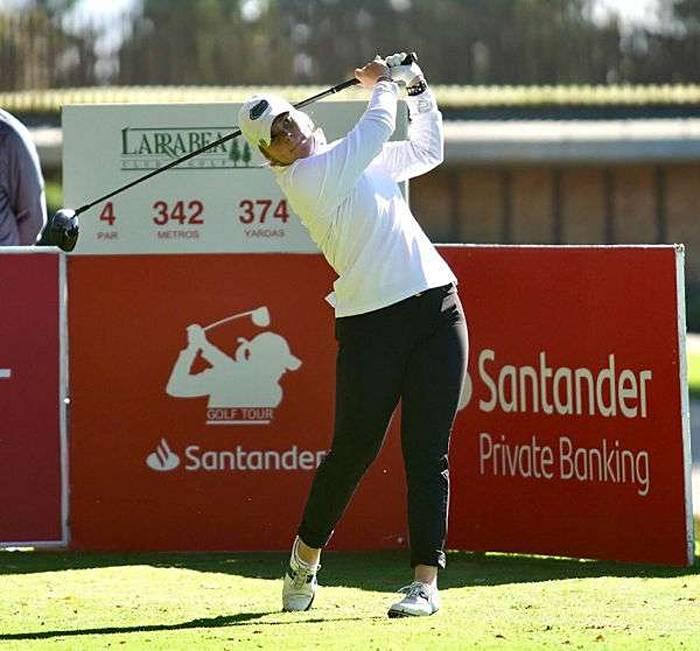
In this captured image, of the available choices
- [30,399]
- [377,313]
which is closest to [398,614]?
[377,313]

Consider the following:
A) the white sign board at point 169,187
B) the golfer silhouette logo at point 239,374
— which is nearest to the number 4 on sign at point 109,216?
the white sign board at point 169,187

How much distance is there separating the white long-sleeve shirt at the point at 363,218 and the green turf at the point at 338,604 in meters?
1.11

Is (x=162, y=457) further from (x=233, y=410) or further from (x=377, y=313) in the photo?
(x=377, y=313)

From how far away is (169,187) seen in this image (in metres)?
8.53

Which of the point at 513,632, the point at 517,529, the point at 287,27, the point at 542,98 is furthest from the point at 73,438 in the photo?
the point at 287,27

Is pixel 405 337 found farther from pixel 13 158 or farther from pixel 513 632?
pixel 13 158

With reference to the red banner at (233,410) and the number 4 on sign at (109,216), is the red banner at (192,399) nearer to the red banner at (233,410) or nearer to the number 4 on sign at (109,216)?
the red banner at (233,410)

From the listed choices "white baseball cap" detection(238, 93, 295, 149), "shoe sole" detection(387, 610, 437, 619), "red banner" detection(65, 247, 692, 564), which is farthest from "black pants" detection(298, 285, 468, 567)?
"red banner" detection(65, 247, 692, 564)

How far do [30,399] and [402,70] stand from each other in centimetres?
251

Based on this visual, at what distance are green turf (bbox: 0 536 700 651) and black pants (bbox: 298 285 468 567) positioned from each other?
0.38 m

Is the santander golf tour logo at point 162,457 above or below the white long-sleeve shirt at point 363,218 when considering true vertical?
below

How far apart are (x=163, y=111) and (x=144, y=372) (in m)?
1.12

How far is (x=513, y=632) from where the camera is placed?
6.31 metres

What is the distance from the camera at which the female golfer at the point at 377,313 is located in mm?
6551
